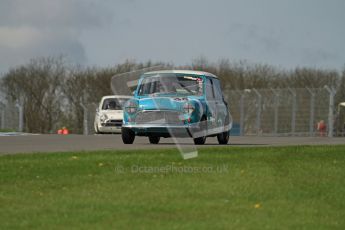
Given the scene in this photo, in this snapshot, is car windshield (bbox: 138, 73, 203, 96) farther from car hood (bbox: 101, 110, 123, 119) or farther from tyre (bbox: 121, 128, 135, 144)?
car hood (bbox: 101, 110, 123, 119)

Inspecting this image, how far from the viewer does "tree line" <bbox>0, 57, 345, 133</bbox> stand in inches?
3275

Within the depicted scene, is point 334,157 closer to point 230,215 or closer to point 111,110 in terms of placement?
point 230,215

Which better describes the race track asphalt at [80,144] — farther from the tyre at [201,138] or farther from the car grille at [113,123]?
the car grille at [113,123]

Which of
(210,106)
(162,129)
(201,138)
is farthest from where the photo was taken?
(210,106)

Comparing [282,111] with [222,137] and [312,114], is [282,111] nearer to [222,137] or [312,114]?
[312,114]

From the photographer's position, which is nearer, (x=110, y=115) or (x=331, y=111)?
(x=110, y=115)

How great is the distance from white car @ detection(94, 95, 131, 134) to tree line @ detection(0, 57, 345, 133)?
42.7 m

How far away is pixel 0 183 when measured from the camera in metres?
11.8

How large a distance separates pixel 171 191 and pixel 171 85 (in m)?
10.6

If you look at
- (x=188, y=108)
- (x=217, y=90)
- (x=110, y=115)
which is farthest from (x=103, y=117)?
(x=188, y=108)

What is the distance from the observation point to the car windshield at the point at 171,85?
2141 cm

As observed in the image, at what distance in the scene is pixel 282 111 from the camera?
42.9 metres

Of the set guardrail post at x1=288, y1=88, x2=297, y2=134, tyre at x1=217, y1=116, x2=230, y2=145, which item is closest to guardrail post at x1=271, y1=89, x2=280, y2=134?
guardrail post at x1=288, y1=88, x2=297, y2=134

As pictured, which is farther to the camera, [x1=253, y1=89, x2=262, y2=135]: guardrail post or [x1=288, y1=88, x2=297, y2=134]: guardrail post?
[x1=253, y1=89, x2=262, y2=135]: guardrail post
